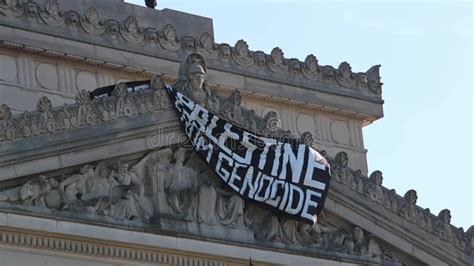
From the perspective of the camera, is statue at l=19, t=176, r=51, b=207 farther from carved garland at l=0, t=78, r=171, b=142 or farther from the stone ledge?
carved garland at l=0, t=78, r=171, b=142

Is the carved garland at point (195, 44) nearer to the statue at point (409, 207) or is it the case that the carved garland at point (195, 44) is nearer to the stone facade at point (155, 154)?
the stone facade at point (155, 154)

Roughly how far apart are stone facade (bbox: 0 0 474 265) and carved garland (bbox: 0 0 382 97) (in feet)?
0.12

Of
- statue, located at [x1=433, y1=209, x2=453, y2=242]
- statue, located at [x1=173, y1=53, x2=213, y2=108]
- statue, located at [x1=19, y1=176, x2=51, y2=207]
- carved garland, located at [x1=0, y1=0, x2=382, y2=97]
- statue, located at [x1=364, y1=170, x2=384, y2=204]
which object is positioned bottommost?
statue, located at [x1=19, y1=176, x2=51, y2=207]

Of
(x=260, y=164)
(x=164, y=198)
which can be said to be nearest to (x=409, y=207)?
(x=260, y=164)

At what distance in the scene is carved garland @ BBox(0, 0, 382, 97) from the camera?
48625 mm

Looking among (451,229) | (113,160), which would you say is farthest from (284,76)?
(113,160)

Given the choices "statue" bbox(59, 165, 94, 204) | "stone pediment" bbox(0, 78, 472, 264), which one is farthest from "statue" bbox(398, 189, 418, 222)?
"statue" bbox(59, 165, 94, 204)

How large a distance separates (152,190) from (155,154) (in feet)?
2.64

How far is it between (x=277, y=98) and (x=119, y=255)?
12.3m

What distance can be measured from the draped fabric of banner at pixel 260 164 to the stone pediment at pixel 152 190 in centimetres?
27

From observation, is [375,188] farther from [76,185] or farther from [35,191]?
[35,191]

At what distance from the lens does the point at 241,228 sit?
42.9 metres

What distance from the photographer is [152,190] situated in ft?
137

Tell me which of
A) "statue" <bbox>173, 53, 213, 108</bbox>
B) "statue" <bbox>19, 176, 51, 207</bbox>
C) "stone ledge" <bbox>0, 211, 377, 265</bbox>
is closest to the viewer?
Answer: "stone ledge" <bbox>0, 211, 377, 265</bbox>
